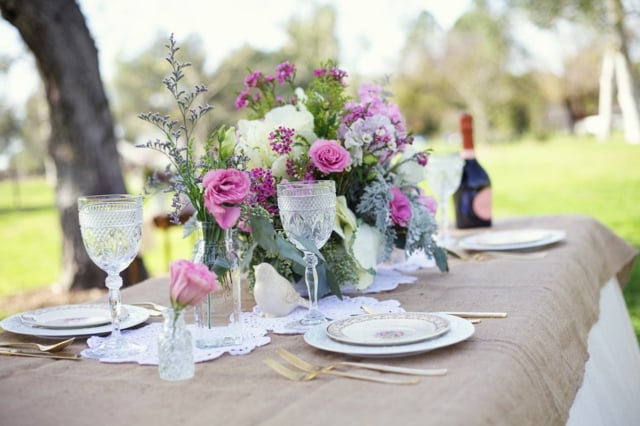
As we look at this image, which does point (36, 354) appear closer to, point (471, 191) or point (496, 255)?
point (496, 255)

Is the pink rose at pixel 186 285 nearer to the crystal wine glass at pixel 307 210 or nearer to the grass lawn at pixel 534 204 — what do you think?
the crystal wine glass at pixel 307 210

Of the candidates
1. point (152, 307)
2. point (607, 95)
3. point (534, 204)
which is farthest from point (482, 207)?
point (607, 95)

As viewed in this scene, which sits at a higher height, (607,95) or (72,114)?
(607,95)

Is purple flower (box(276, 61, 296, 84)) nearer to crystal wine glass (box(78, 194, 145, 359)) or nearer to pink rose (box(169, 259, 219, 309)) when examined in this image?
crystal wine glass (box(78, 194, 145, 359))

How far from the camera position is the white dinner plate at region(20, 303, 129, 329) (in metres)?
1.46

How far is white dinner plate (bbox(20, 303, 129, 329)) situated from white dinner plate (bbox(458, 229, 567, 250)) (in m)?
1.16

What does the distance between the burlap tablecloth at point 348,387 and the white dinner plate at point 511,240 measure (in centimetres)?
58

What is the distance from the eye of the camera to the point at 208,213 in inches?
52.3

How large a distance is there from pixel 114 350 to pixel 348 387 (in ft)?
1.59

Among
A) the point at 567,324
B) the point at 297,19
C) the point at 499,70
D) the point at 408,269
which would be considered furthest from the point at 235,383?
the point at 499,70

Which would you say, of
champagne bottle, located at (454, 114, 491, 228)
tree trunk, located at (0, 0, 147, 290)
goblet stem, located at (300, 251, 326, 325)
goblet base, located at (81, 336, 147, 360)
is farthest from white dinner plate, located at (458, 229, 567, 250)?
tree trunk, located at (0, 0, 147, 290)

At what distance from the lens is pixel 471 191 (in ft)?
8.96

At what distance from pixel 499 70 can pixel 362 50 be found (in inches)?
225

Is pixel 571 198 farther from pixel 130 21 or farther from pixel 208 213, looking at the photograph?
pixel 208 213
